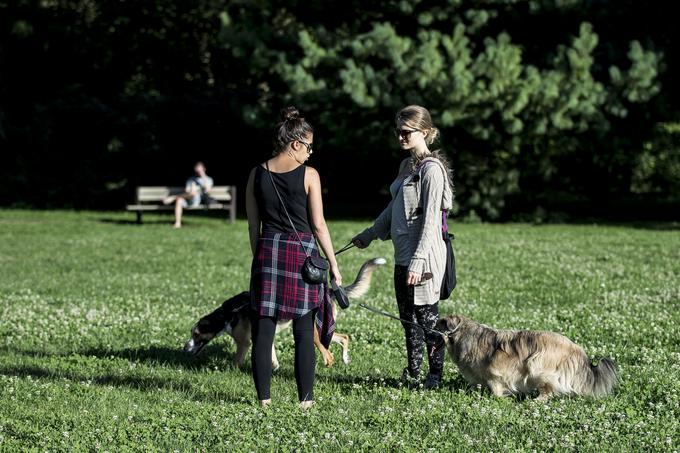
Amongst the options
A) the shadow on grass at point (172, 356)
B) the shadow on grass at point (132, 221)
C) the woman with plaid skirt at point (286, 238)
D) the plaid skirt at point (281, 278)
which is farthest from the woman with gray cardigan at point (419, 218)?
the shadow on grass at point (132, 221)

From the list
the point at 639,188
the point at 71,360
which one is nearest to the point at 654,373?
the point at 71,360

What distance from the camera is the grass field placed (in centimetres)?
591

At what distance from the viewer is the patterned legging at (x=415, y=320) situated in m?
6.99

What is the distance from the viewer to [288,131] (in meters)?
6.30

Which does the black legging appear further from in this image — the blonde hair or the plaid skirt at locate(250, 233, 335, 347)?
the blonde hair

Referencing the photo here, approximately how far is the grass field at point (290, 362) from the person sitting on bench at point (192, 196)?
18.2 ft

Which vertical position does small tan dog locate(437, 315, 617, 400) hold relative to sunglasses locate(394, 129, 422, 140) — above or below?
below

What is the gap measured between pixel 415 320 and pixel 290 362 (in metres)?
1.95

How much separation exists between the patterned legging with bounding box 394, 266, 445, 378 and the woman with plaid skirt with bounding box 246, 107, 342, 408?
76 cm

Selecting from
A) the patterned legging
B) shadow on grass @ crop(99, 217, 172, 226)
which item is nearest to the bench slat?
shadow on grass @ crop(99, 217, 172, 226)

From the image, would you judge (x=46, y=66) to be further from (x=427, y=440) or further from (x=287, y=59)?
(x=427, y=440)

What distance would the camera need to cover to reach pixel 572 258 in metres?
16.6

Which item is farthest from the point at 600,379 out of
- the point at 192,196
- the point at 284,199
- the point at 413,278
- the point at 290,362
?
the point at 192,196

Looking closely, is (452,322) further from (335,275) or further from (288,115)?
(288,115)
